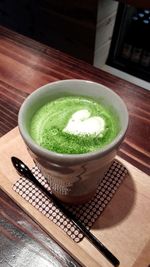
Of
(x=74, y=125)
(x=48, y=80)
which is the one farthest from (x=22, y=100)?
(x=74, y=125)

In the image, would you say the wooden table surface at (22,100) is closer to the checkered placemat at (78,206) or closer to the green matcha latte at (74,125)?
the checkered placemat at (78,206)

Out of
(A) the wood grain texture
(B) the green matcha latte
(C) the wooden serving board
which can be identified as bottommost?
(C) the wooden serving board

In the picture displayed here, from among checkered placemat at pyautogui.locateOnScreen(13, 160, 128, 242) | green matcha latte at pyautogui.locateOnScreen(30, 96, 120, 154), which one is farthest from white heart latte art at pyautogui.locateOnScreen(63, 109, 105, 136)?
checkered placemat at pyautogui.locateOnScreen(13, 160, 128, 242)

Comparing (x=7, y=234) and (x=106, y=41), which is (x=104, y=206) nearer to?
Result: (x=7, y=234)

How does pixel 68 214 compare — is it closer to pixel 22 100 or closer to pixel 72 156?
pixel 72 156

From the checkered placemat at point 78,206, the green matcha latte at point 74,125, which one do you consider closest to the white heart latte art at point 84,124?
the green matcha latte at point 74,125

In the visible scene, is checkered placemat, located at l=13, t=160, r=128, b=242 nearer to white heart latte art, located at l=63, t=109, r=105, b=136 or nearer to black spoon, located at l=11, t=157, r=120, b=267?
black spoon, located at l=11, t=157, r=120, b=267

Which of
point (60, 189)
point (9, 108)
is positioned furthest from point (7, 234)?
point (9, 108)
